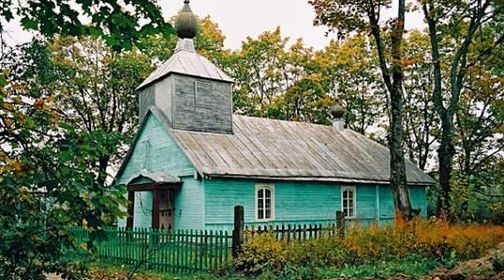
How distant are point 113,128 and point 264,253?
2583cm

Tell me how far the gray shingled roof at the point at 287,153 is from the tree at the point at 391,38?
4195 mm

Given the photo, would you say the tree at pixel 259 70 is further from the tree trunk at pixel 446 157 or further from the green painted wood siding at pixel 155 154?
the tree trunk at pixel 446 157

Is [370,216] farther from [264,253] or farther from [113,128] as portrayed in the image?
[113,128]

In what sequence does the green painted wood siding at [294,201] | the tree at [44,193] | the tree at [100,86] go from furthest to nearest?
the tree at [100,86] → the green painted wood siding at [294,201] → the tree at [44,193]

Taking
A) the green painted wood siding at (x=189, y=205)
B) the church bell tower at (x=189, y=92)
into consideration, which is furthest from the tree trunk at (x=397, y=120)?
the green painted wood siding at (x=189, y=205)

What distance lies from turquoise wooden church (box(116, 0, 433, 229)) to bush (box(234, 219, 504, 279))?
7.58m

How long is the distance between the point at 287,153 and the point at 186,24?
22.8ft

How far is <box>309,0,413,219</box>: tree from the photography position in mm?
18391

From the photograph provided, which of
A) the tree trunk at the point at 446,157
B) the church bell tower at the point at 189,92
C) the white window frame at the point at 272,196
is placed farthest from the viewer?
the church bell tower at the point at 189,92

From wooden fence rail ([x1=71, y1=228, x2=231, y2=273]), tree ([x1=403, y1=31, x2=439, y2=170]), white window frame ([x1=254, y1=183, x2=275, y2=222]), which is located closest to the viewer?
wooden fence rail ([x1=71, y1=228, x2=231, y2=273])

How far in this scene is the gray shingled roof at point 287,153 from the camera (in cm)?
1948

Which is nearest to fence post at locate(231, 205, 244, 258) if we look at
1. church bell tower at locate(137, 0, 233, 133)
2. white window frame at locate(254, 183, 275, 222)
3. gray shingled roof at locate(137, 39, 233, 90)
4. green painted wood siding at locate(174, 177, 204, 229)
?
green painted wood siding at locate(174, 177, 204, 229)

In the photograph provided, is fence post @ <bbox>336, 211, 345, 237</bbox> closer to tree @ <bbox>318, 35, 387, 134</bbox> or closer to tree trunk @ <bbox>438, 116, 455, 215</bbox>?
tree trunk @ <bbox>438, 116, 455, 215</bbox>

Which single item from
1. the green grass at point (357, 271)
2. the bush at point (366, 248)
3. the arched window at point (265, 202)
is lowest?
the green grass at point (357, 271)
